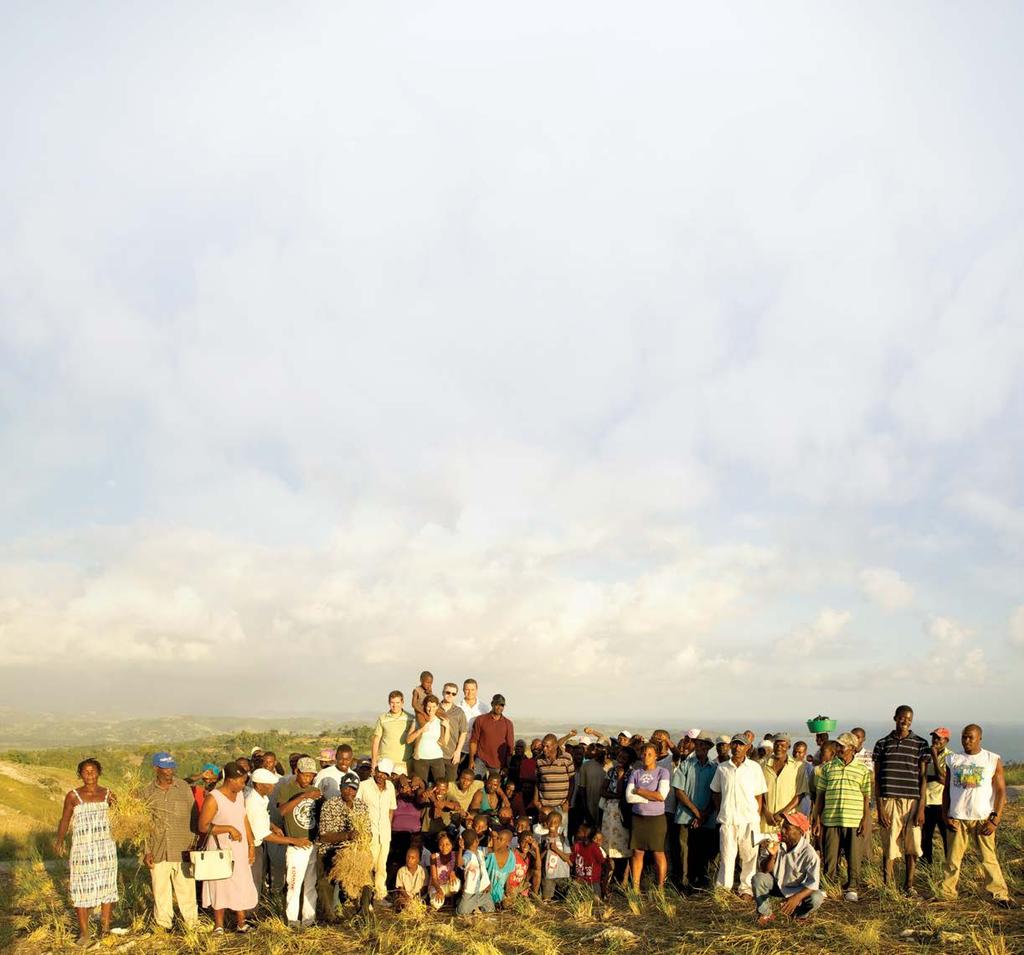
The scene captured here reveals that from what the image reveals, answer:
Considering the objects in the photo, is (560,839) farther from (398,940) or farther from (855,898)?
(855,898)

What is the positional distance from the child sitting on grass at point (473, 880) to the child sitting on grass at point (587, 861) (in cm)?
126

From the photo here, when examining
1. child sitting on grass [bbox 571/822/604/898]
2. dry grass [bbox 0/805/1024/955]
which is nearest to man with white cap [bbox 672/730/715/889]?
dry grass [bbox 0/805/1024/955]

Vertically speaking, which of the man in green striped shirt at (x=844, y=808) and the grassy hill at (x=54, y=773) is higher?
the man in green striped shirt at (x=844, y=808)

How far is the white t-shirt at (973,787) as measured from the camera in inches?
390

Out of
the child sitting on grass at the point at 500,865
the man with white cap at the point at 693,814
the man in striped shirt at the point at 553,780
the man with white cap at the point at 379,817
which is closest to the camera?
the man with white cap at the point at 379,817

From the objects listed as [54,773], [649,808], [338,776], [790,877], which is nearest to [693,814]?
[649,808]

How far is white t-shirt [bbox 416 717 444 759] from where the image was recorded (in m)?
12.7

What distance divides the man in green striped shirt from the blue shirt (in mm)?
1303

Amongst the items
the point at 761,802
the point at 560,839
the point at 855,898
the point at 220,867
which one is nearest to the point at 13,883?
the point at 220,867

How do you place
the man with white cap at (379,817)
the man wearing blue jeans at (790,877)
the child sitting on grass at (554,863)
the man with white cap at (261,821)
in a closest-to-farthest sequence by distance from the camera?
the man wearing blue jeans at (790,877) → the man with white cap at (261,821) → the man with white cap at (379,817) → the child sitting on grass at (554,863)

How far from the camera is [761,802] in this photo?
11.3 m

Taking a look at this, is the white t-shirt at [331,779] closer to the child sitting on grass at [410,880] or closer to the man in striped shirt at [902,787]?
the child sitting on grass at [410,880]

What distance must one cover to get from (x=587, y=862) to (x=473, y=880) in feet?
5.32

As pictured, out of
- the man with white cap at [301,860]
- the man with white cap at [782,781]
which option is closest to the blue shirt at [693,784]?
the man with white cap at [782,781]
